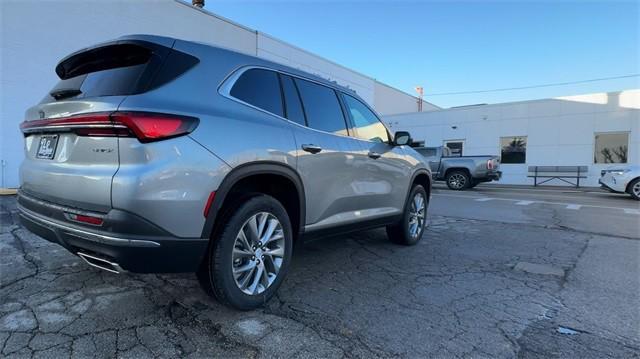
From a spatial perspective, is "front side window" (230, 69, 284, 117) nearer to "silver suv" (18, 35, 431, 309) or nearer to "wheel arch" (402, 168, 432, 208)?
"silver suv" (18, 35, 431, 309)

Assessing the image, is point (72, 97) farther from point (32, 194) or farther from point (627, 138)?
point (627, 138)

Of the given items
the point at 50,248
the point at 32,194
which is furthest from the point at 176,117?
the point at 50,248

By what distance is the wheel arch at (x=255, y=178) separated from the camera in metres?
2.41

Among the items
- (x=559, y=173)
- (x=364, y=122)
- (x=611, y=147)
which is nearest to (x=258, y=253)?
(x=364, y=122)

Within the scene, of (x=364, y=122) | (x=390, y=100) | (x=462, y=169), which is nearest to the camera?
(x=364, y=122)

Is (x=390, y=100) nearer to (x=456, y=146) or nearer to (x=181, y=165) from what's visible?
(x=456, y=146)

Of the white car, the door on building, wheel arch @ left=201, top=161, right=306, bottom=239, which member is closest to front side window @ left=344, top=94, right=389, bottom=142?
wheel arch @ left=201, top=161, right=306, bottom=239

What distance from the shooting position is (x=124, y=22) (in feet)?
36.9

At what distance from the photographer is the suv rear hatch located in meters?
2.19

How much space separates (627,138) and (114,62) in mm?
21345

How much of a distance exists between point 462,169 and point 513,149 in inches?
258

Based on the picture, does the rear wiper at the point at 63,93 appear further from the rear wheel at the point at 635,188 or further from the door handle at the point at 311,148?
the rear wheel at the point at 635,188

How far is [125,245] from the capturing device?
2.12 metres

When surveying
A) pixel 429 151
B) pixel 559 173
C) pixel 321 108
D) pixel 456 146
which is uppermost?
pixel 321 108
